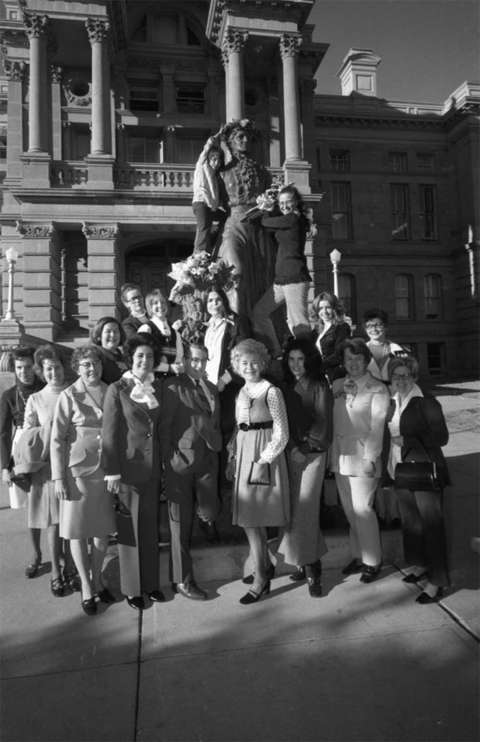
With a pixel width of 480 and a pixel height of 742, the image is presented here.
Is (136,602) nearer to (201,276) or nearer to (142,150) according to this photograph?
(201,276)

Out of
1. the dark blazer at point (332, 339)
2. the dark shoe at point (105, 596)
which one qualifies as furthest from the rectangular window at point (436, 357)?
the dark shoe at point (105, 596)

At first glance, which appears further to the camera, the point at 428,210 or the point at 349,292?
the point at 428,210

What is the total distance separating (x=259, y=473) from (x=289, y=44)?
88.2ft

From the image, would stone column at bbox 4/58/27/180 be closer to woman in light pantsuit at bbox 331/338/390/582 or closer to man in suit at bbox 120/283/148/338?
man in suit at bbox 120/283/148/338

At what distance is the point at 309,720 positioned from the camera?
260 centimetres

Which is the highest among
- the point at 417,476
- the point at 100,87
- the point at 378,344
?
the point at 100,87

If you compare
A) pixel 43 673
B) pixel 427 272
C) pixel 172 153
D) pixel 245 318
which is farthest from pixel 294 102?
pixel 43 673

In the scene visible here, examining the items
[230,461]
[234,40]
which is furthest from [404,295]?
[230,461]

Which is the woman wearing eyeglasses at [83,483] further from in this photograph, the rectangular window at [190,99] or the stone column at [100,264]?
the rectangular window at [190,99]

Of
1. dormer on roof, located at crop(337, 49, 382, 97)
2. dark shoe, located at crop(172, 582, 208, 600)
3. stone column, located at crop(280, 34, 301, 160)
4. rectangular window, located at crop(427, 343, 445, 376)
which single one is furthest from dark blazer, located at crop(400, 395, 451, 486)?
dormer on roof, located at crop(337, 49, 382, 97)

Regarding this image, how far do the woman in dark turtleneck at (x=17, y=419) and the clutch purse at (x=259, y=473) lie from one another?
2.29 m

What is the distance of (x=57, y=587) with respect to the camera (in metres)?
4.24

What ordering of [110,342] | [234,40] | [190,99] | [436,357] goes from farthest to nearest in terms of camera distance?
[436,357]
[190,99]
[234,40]
[110,342]

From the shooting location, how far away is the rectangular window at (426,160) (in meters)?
34.2
